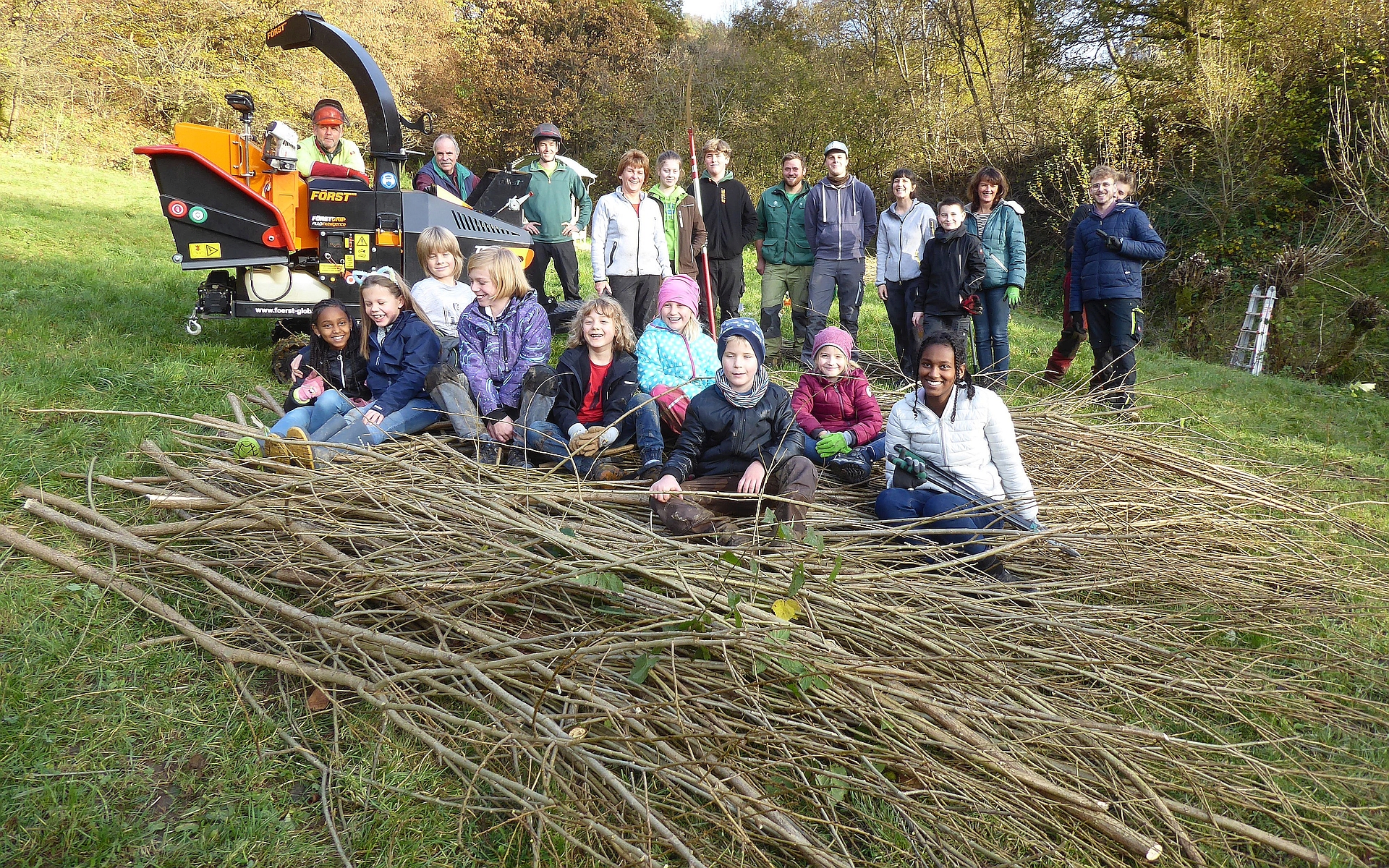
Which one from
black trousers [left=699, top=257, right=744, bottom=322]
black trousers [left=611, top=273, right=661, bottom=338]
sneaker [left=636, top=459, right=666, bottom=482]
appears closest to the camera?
sneaker [left=636, top=459, right=666, bottom=482]

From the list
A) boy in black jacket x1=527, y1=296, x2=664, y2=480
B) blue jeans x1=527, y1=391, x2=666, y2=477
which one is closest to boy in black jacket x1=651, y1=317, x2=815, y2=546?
blue jeans x1=527, y1=391, x2=666, y2=477

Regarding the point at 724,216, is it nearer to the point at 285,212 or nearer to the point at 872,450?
the point at 285,212

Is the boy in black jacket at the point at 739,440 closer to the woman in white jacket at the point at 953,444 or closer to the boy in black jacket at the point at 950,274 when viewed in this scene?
the woman in white jacket at the point at 953,444

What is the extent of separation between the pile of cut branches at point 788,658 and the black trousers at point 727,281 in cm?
449

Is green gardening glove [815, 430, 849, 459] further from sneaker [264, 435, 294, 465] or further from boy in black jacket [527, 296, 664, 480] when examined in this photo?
sneaker [264, 435, 294, 465]

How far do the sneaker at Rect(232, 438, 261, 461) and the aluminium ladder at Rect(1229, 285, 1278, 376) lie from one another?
10.7 m

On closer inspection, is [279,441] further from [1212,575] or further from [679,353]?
[1212,575]

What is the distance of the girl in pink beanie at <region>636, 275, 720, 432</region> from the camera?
471 cm

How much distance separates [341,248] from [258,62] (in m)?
17.4

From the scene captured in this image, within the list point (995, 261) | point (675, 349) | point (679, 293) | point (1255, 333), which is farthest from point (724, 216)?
point (1255, 333)

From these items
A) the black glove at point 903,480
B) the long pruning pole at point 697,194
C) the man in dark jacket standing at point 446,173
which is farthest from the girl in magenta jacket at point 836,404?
the man in dark jacket standing at point 446,173

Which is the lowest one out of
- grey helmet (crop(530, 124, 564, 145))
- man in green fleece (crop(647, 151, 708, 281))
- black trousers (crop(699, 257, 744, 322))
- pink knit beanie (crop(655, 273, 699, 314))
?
pink knit beanie (crop(655, 273, 699, 314))

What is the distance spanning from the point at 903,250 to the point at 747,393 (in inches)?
140

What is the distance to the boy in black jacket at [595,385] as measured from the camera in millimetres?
4504
